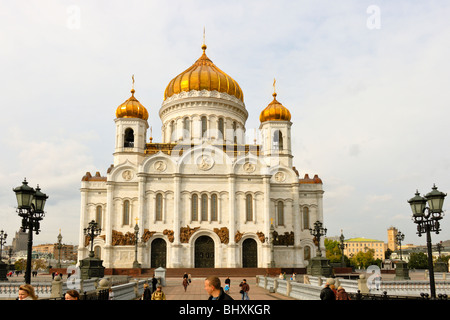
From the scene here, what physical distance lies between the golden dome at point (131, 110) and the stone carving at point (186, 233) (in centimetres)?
1267

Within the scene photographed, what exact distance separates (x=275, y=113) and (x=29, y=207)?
36.8 m

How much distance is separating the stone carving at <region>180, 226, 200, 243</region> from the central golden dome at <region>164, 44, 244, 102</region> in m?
16.6

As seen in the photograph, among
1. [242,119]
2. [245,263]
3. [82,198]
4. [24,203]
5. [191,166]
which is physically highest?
[242,119]

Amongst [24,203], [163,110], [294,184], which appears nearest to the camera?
[24,203]

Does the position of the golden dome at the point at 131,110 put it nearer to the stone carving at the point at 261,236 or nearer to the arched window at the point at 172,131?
the arched window at the point at 172,131

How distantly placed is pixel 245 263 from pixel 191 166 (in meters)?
10.9

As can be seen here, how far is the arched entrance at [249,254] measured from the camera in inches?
1682

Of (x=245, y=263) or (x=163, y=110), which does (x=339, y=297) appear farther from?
(x=163, y=110)

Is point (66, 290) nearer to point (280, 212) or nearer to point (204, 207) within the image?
point (204, 207)

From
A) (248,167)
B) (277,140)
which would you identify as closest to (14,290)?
(248,167)

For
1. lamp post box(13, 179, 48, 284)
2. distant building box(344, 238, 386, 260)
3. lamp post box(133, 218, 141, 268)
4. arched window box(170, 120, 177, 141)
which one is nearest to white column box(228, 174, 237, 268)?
lamp post box(133, 218, 141, 268)

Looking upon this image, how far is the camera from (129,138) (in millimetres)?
46844

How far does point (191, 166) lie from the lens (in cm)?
4434
